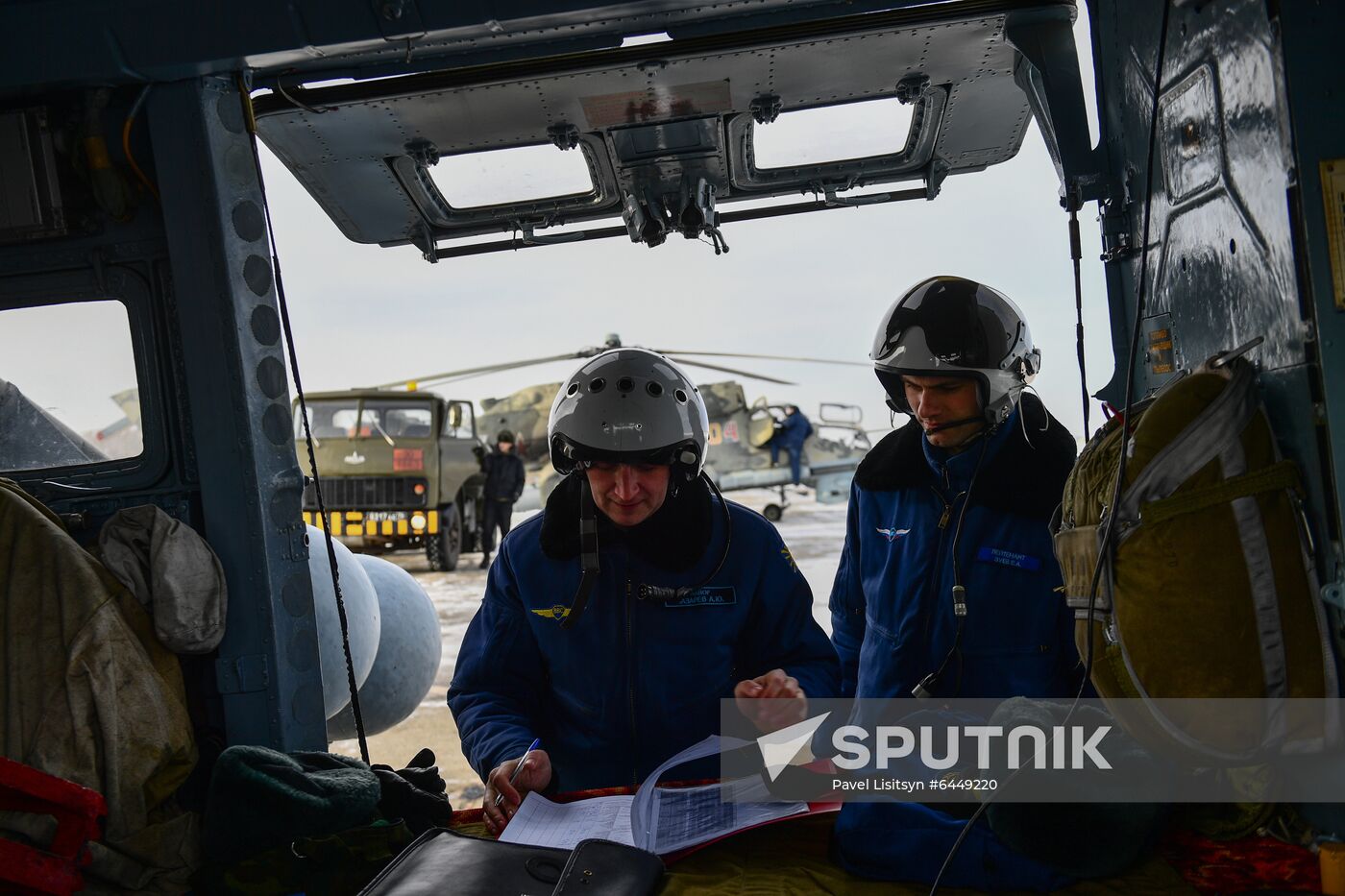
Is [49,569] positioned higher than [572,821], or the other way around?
[49,569]

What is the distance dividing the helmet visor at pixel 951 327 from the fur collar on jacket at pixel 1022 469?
18 centimetres

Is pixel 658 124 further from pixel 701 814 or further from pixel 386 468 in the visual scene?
pixel 386 468

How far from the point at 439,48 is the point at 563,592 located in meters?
1.41

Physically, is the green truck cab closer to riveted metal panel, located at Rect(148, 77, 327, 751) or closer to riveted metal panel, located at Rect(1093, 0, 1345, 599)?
riveted metal panel, located at Rect(148, 77, 327, 751)

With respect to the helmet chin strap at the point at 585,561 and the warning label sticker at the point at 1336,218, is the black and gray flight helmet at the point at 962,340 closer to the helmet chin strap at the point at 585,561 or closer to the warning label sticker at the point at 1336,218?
the helmet chin strap at the point at 585,561

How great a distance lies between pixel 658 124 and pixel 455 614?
8.33 metres

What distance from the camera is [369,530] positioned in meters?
13.7

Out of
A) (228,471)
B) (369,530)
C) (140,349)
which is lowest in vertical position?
(369,530)

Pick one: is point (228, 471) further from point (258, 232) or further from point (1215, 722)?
point (1215, 722)

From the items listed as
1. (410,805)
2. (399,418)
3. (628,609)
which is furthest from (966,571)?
(399,418)

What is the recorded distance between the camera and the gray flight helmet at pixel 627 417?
2.21 meters

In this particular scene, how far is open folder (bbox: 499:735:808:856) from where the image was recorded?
4.89 ft

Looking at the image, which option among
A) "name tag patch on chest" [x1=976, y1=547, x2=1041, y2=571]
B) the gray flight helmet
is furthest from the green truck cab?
"name tag patch on chest" [x1=976, y1=547, x2=1041, y2=571]

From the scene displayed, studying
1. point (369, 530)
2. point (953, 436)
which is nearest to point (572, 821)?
point (953, 436)
